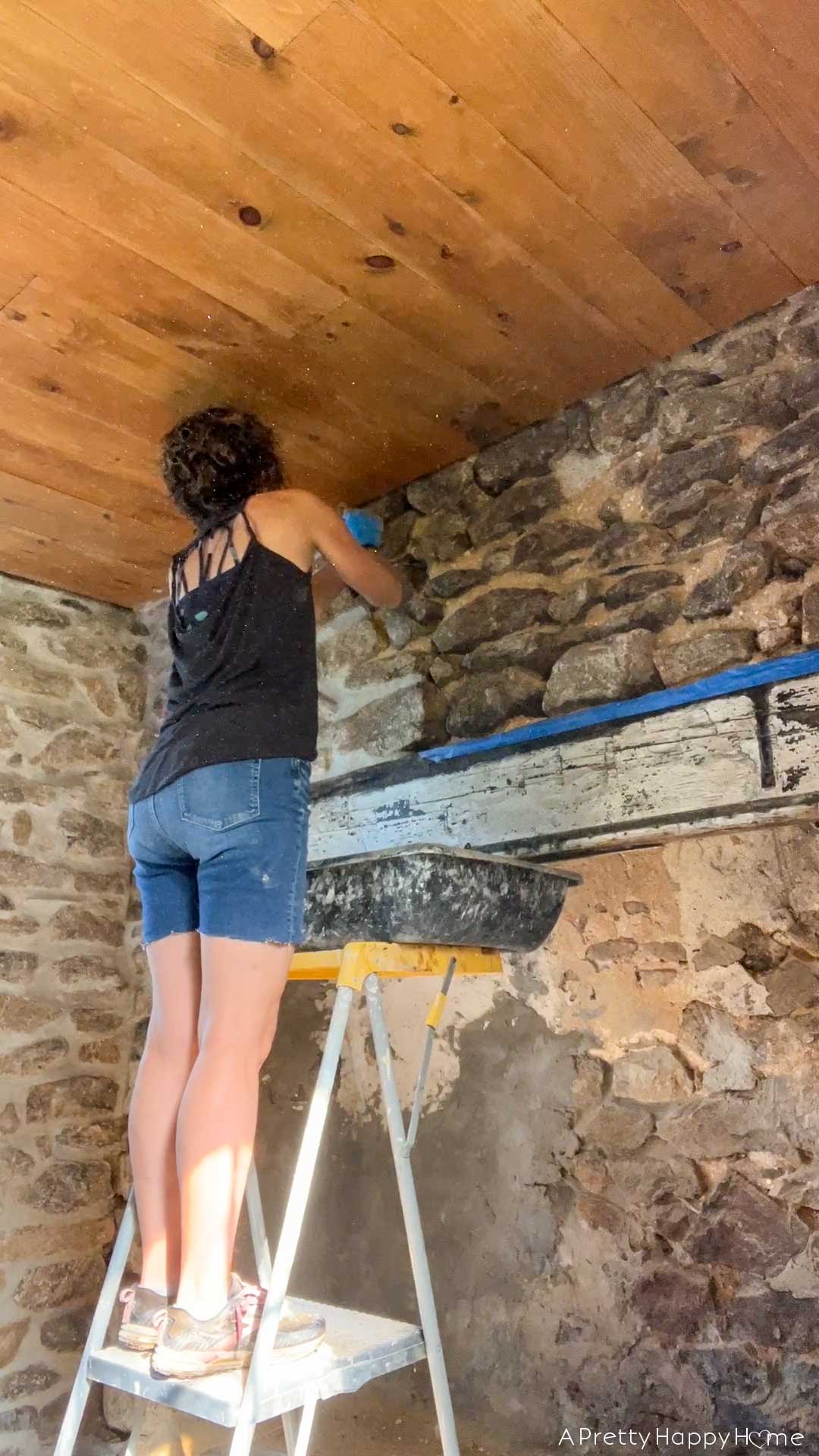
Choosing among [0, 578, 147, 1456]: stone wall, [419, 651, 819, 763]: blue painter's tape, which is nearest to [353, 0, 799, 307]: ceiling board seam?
[419, 651, 819, 763]: blue painter's tape

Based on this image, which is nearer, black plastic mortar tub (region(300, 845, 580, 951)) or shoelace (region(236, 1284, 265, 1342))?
shoelace (region(236, 1284, 265, 1342))

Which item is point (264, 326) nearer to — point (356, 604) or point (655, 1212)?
point (356, 604)

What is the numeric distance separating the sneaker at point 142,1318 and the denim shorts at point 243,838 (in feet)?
1.75

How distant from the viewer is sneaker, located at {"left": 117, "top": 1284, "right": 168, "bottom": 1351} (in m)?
1.36

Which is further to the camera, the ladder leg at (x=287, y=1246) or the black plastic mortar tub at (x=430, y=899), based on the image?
the black plastic mortar tub at (x=430, y=899)

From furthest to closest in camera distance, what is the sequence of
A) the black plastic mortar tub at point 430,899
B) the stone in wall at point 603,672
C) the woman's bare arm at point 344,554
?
1. the stone in wall at point 603,672
2. the woman's bare arm at point 344,554
3. the black plastic mortar tub at point 430,899

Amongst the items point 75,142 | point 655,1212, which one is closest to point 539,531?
point 75,142

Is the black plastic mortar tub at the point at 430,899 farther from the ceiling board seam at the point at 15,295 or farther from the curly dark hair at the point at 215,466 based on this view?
the ceiling board seam at the point at 15,295

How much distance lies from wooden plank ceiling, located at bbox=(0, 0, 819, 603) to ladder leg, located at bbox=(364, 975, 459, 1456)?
4.27 ft

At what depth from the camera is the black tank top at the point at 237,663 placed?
1517mm

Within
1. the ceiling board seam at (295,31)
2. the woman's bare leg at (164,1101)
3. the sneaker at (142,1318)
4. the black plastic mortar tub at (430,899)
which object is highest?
the ceiling board seam at (295,31)

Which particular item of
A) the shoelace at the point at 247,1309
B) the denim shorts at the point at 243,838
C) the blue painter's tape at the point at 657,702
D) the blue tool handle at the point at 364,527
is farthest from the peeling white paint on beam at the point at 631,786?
the shoelace at the point at 247,1309

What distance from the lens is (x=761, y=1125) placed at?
1.67 m

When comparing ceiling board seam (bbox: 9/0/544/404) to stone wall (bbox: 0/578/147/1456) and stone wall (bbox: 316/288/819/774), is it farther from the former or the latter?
stone wall (bbox: 0/578/147/1456)
